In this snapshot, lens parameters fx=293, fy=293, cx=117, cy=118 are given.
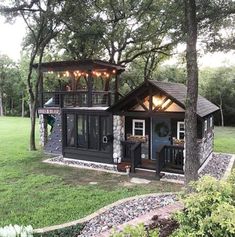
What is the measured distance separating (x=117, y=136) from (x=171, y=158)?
8.19 feet

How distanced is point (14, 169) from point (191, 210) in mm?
9483

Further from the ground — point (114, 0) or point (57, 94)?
point (114, 0)

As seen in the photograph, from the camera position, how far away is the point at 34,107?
1558cm

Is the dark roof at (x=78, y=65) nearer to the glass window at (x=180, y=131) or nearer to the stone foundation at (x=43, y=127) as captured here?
the stone foundation at (x=43, y=127)

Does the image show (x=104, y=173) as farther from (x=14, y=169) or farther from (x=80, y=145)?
(x=14, y=169)

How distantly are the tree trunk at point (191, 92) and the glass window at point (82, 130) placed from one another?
6194mm

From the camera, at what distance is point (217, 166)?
11.9 metres

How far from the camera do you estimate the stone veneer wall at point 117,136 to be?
1218 cm

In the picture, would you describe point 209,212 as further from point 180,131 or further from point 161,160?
point 180,131

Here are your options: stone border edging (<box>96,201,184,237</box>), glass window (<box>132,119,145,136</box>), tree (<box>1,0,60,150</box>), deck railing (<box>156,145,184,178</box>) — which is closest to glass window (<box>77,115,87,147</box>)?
glass window (<box>132,119,145,136</box>)

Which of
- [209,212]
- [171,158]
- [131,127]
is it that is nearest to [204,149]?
[171,158]

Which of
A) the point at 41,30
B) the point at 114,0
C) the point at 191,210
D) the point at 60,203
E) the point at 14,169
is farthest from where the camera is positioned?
the point at 114,0

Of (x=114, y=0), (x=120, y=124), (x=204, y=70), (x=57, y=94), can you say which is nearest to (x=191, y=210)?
(x=120, y=124)

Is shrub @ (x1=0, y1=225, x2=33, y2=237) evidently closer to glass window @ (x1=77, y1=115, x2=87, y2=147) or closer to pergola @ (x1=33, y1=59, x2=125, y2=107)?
glass window @ (x1=77, y1=115, x2=87, y2=147)
